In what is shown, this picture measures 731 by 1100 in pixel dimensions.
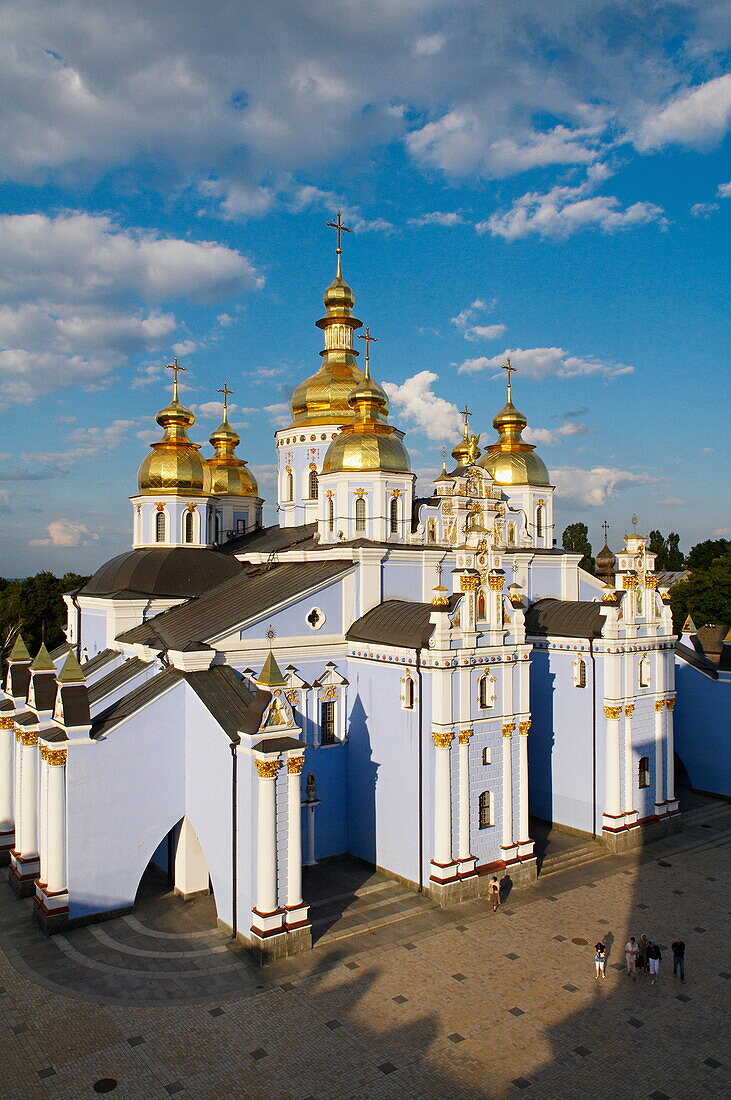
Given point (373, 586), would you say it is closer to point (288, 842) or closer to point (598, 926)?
point (288, 842)

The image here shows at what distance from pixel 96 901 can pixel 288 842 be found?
13.6 ft

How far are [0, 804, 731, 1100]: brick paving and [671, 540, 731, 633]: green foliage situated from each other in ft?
116

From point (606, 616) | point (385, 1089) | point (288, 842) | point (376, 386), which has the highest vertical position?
point (376, 386)

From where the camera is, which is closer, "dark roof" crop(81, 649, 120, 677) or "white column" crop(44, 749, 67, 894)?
"white column" crop(44, 749, 67, 894)

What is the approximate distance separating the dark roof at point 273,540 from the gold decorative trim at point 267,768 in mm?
9156

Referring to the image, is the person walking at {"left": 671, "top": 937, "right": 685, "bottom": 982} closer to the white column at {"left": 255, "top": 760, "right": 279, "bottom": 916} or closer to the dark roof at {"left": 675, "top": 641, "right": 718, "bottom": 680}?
the white column at {"left": 255, "top": 760, "right": 279, "bottom": 916}

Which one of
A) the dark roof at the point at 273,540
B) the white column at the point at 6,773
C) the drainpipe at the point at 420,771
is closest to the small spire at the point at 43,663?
the white column at the point at 6,773

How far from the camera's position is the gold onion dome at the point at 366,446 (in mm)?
22078

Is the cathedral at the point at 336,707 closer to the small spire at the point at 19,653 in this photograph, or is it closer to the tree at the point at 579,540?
the small spire at the point at 19,653

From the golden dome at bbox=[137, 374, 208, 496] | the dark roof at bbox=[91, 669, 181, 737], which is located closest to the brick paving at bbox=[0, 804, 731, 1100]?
the dark roof at bbox=[91, 669, 181, 737]

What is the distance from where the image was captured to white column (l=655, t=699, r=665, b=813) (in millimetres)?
21156

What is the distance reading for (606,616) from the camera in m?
20.2

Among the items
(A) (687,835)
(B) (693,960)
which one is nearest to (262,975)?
(B) (693,960)

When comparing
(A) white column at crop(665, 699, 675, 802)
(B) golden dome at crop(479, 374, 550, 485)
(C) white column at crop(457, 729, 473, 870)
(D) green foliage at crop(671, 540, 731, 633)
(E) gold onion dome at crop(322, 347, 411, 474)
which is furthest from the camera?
(D) green foliage at crop(671, 540, 731, 633)
